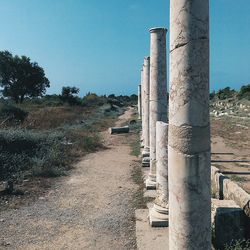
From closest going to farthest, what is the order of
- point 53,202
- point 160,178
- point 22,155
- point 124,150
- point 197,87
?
point 197,87 < point 160,178 < point 53,202 < point 22,155 < point 124,150

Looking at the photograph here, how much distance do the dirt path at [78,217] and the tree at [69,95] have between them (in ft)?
143

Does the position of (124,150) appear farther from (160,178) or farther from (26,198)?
(160,178)

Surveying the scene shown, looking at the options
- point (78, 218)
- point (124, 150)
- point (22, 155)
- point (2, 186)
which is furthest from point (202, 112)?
point (124, 150)

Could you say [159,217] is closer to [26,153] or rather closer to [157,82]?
[157,82]

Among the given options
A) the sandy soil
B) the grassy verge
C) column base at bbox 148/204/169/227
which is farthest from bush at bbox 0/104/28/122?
column base at bbox 148/204/169/227

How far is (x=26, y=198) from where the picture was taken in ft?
32.8

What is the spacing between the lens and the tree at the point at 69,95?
5586cm

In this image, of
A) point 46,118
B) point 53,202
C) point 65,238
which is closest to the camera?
point 65,238

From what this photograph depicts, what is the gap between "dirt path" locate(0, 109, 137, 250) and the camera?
7.24 metres

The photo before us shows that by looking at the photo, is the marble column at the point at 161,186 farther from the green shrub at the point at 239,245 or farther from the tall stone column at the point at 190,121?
the tall stone column at the point at 190,121

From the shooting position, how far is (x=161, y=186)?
8.07m

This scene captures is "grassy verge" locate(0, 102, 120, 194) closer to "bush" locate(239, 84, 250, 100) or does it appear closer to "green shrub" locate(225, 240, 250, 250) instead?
"green shrub" locate(225, 240, 250, 250)

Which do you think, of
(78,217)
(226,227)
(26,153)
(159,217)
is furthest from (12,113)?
(226,227)

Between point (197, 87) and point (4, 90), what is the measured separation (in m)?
46.8
